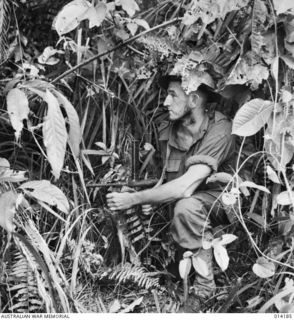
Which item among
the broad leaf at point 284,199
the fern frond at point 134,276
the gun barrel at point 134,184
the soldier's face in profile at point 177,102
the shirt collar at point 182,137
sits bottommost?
the fern frond at point 134,276

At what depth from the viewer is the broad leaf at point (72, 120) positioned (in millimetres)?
3367

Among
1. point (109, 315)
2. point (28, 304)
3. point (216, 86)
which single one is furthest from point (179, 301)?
point (216, 86)

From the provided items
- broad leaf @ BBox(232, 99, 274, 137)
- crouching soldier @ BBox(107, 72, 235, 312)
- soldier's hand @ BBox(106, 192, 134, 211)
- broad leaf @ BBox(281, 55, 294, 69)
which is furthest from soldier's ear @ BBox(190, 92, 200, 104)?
soldier's hand @ BBox(106, 192, 134, 211)

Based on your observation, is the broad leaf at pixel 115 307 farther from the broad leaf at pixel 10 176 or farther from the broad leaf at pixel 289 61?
the broad leaf at pixel 289 61

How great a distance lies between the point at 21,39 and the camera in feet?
13.8

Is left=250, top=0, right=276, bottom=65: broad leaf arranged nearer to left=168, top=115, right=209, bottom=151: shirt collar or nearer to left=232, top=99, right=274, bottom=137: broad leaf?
left=232, top=99, right=274, bottom=137: broad leaf

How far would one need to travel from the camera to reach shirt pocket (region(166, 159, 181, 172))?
393 centimetres

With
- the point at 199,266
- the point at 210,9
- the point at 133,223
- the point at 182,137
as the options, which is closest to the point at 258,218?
the point at 199,266

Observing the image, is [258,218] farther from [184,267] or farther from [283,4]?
→ [283,4]

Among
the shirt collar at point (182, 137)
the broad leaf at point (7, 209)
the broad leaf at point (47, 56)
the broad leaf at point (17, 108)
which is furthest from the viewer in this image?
the broad leaf at point (47, 56)

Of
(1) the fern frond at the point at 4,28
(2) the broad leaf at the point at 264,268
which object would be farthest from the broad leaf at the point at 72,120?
(2) the broad leaf at the point at 264,268

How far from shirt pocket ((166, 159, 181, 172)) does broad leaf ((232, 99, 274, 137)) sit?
528 mm

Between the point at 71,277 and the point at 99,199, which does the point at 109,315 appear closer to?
the point at 71,277

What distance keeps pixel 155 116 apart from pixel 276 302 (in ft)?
4.98
